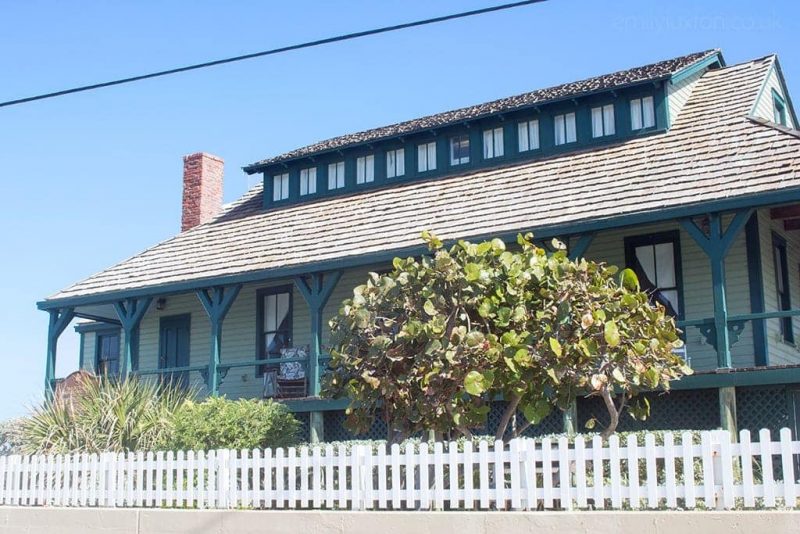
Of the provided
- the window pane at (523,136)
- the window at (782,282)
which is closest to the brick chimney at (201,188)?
the window pane at (523,136)

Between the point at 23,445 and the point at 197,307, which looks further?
the point at 197,307

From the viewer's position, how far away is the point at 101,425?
18.1m

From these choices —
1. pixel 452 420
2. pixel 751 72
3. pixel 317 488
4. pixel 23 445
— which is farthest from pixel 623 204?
pixel 23 445

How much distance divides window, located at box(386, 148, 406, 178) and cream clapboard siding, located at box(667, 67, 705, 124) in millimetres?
6149

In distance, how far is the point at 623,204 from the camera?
17844mm

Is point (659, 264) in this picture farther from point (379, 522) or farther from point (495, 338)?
point (379, 522)

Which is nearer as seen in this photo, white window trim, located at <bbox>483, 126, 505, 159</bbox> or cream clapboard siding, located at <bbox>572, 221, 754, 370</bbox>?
cream clapboard siding, located at <bbox>572, 221, 754, 370</bbox>

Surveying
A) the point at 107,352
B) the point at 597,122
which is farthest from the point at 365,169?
the point at 107,352

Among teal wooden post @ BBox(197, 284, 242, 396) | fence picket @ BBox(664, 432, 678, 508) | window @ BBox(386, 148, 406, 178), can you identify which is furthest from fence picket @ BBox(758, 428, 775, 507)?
window @ BBox(386, 148, 406, 178)

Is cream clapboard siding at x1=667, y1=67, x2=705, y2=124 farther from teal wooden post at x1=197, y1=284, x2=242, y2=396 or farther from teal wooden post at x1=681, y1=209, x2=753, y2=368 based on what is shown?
teal wooden post at x1=197, y1=284, x2=242, y2=396

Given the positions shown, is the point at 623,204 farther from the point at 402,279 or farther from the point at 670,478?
the point at 670,478

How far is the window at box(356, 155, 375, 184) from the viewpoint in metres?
24.6

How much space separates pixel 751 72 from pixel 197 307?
13.7m

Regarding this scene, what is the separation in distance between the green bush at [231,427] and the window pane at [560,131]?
8.25 meters
